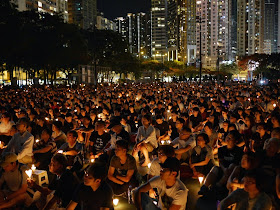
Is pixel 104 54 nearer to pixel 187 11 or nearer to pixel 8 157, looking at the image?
pixel 8 157

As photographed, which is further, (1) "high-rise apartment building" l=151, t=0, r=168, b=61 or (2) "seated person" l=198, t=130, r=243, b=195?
(1) "high-rise apartment building" l=151, t=0, r=168, b=61

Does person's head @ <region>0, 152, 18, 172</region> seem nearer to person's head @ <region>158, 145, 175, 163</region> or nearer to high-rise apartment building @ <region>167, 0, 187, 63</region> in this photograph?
person's head @ <region>158, 145, 175, 163</region>

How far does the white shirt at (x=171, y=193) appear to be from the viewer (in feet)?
13.0

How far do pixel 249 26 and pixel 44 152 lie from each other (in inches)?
7572

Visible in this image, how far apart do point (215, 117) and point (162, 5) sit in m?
195

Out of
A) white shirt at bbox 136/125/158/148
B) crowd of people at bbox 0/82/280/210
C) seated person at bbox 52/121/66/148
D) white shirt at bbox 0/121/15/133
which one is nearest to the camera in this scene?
crowd of people at bbox 0/82/280/210

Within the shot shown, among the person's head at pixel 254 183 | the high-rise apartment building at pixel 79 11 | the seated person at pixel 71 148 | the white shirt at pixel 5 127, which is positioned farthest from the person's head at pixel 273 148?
the high-rise apartment building at pixel 79 11

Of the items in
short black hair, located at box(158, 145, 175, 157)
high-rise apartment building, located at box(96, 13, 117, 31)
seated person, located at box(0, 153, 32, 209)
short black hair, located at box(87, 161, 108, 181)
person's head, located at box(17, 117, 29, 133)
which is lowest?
seated person, located at box(0, 153, 32, 209)

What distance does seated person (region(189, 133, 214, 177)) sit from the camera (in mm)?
6668

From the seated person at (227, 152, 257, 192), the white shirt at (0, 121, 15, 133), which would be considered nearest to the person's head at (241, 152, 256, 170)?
the seated person at (227, 152, 257, 192)

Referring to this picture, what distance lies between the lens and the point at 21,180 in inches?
200

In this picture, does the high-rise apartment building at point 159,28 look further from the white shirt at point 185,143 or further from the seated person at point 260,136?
the white shirt at point 185,143

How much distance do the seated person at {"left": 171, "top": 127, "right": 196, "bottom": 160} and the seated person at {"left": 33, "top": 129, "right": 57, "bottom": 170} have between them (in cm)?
282

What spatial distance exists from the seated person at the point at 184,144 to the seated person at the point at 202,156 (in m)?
0.16
